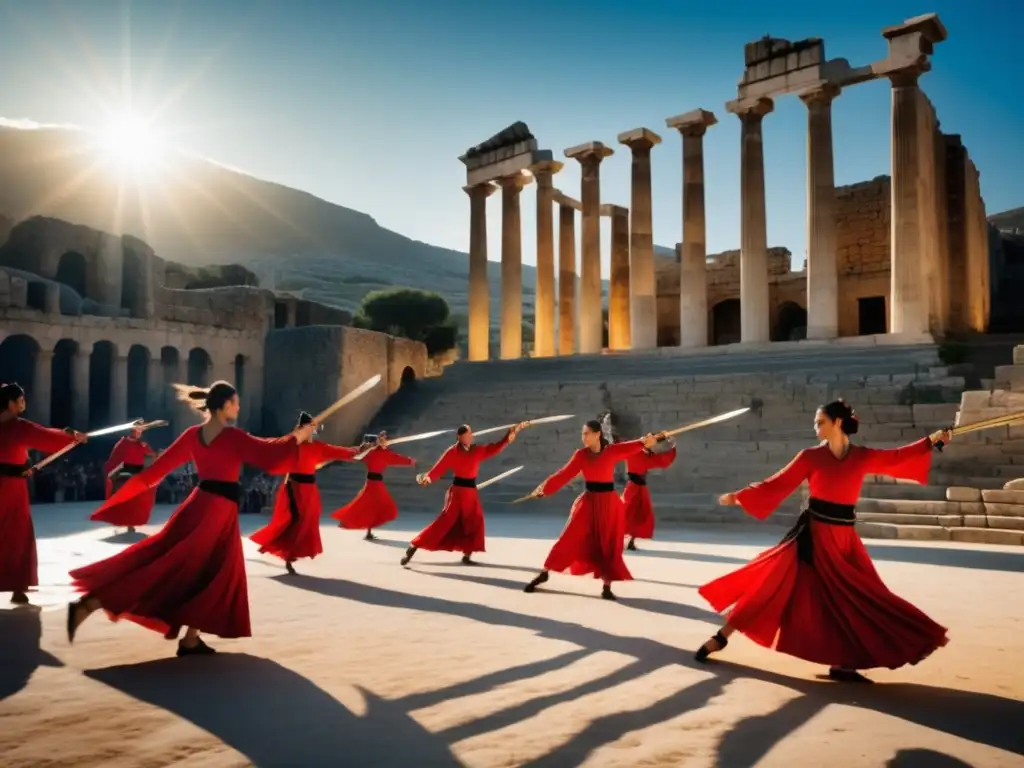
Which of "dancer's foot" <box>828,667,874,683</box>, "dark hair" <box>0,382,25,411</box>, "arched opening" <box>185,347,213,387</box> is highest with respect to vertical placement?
"arched opening" <box>185,347,213,387</box>

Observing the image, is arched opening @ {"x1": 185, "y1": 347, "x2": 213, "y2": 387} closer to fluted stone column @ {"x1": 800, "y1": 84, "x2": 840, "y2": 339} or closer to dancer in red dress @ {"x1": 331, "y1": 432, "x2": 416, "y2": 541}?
dancer in red dress @ {"x1": 331, "y1": 432, "x2": 416, "y2": 541}

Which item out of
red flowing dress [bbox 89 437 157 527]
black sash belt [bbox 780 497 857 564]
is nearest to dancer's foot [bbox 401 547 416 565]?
red flowing dress [bbox 89 437 157 527]

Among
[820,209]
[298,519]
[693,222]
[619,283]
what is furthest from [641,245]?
[298,519]

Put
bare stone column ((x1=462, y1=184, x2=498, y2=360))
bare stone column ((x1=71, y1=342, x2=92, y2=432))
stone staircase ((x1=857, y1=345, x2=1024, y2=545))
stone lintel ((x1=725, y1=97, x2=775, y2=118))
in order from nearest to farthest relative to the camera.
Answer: stone staircase ((x1=857, y1=345, x2=1024, y2=545)), bare stone column ((x1=71, y1=342, x2=92, y2=432)), stone lintel ((x1=725, y1=97, x2=775, y2=118)), bare stone column ((x1=462, y1=184, x2=498, y2=360))

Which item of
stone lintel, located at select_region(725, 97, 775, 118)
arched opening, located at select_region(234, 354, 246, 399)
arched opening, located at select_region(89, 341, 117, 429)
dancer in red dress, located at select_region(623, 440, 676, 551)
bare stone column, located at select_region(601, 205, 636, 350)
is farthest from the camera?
bare stone column, located at select_region(601, 205, 636, 350)

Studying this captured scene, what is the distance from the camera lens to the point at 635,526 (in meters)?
12.4

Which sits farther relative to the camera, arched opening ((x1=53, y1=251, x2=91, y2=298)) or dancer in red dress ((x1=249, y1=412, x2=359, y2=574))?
arched opening ((x1=53, y1=251, x2=91, y2=298))

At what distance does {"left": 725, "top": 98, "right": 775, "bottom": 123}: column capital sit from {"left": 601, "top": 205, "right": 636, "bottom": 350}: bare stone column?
21.1ft

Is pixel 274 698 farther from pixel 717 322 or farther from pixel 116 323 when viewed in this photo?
pixel 717 322

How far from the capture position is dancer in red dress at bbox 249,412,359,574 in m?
9.79

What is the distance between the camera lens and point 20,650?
5.69m

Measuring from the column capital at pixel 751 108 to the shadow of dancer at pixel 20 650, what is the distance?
22.8 metres

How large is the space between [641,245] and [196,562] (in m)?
24.0

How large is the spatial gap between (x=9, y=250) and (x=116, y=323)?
6.11m
